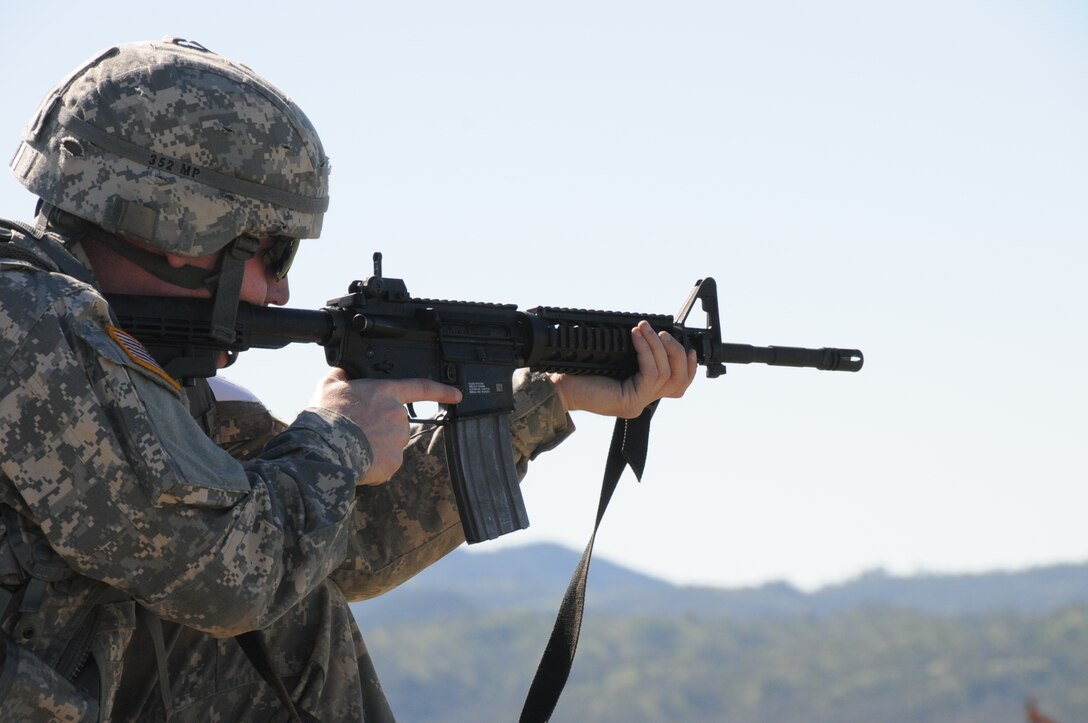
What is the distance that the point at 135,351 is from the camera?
A: 4.84 m

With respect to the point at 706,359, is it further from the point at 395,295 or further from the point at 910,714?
the point at 910,714

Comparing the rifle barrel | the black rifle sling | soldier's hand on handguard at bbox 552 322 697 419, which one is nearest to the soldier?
the black rifle sling

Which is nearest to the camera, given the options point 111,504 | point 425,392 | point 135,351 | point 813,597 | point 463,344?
point 111,504

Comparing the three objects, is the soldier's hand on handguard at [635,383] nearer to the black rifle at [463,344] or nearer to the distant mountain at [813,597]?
the black rifle at [463,344]

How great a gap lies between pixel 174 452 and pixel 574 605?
2598 mm

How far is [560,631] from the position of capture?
686cm

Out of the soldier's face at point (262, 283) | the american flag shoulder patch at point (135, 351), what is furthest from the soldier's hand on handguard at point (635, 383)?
the american flag shoulder patch at point (135, 351)

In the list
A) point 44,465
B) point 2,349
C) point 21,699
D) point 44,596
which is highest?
point 2,349

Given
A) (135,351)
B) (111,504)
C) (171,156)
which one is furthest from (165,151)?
(111,504)

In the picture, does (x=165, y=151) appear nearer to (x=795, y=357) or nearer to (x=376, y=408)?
(x=376, y=408)

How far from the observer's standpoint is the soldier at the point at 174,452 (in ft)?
15.2

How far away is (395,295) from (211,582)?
187 centimetres

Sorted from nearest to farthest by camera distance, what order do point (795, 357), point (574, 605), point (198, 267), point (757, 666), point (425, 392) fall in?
point (198, 267) → point (425, 392) → point (574, 605) → point (795, 357) → point (757, 666)

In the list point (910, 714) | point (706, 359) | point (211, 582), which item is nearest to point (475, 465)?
point (706, 359)
